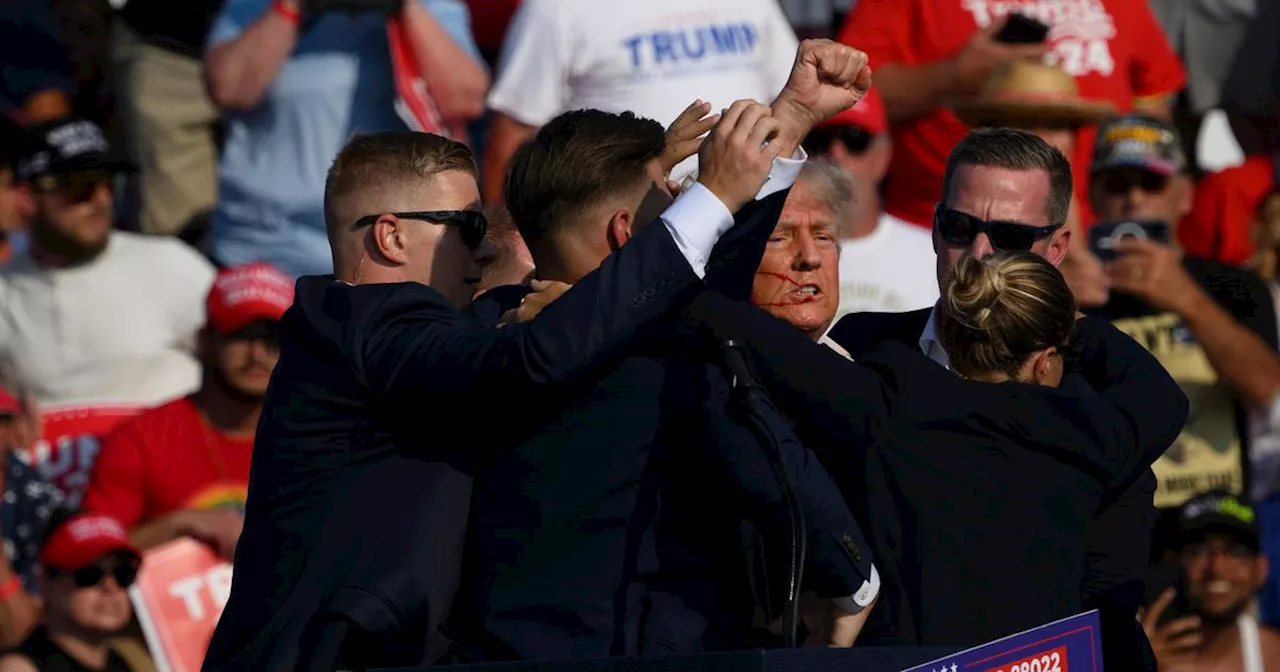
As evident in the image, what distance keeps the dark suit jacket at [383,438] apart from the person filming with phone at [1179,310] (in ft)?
12.9

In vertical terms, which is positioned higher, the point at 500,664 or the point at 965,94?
the point at 500,664

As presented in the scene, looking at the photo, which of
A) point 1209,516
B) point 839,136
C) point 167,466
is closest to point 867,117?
point 839,136

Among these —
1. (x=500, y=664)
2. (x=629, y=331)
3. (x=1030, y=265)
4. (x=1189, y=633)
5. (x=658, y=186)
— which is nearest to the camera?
(x=500, y=664)

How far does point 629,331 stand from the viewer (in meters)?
3.70

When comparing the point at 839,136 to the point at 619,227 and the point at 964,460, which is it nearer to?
the point at 964,460

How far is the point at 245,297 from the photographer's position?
767cm

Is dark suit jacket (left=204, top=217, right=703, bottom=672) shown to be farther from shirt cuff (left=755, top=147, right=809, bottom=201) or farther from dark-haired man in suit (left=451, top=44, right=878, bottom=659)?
shirt cuff (left=755, top=147, right=809, bottom=201)

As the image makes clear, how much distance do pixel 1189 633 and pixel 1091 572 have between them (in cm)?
323

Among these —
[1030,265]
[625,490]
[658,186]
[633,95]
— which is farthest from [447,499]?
[633,95]

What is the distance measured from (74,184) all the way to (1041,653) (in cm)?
542

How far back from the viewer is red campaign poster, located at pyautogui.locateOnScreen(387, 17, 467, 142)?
26.2 feet

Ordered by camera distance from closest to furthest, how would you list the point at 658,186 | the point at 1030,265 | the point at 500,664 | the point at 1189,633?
the point at 500,664 → the point at 658,186 → the point at 1030,265 → the point at 1189,633

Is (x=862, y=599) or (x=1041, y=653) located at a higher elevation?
(x=1041, y=653)

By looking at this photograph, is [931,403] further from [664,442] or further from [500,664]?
[500,664]
